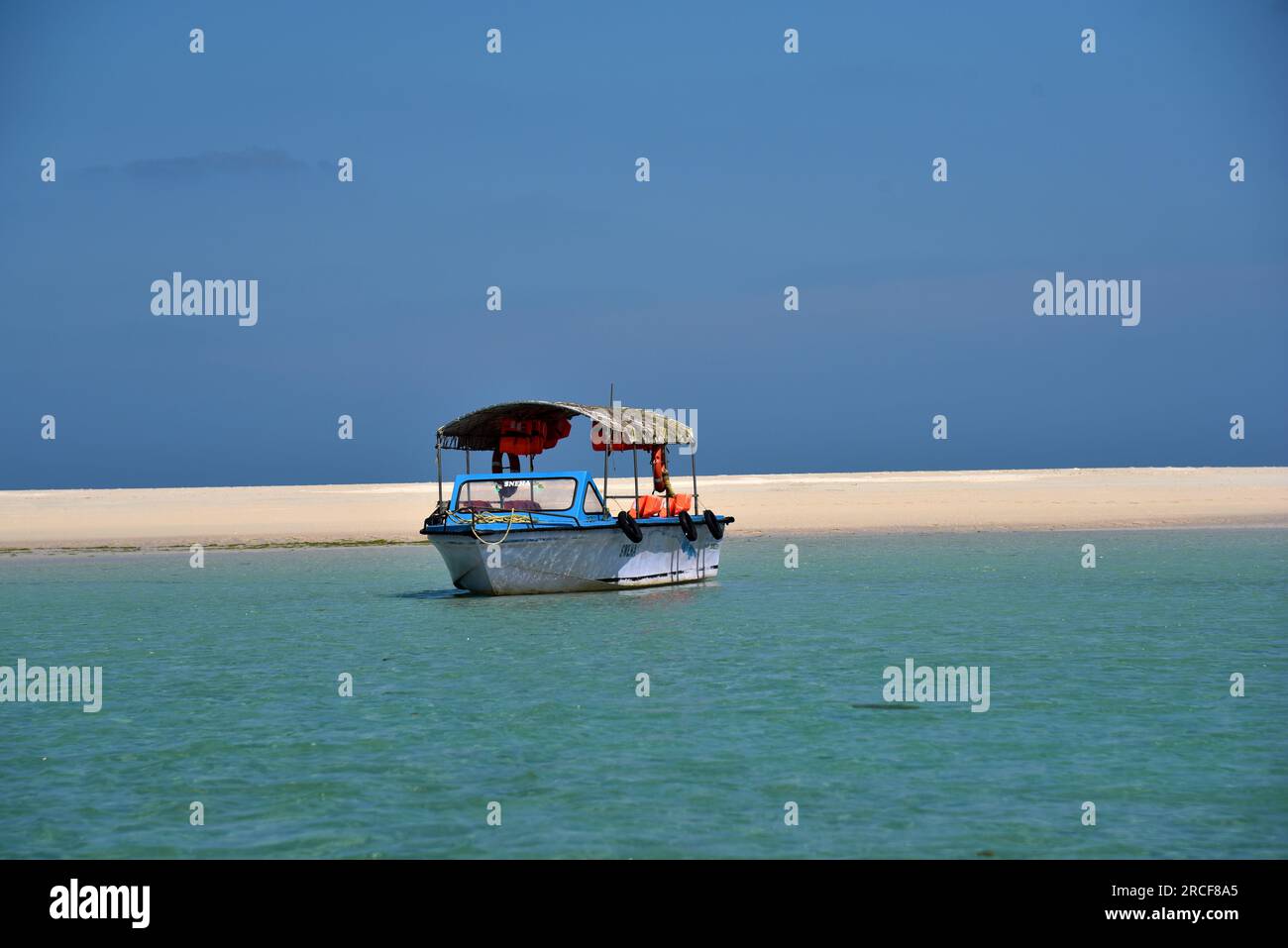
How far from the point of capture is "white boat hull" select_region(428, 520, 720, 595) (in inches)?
1049

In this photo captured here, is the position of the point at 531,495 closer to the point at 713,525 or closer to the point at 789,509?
the point at 713,525

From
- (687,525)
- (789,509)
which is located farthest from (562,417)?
(789,509)

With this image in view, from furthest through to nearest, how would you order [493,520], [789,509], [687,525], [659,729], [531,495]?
[789,509] < [687,525] < [531,495] < [493,520] < [659,729]

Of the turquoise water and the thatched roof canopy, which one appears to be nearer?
the turquoise water

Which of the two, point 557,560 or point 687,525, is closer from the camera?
point 557,560

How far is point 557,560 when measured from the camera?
27.2 m

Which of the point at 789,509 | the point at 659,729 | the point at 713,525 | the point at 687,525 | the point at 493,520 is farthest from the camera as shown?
the point at 789,509

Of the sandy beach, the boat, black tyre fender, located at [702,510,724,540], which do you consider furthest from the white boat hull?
the sandy beach

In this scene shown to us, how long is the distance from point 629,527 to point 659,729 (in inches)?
553

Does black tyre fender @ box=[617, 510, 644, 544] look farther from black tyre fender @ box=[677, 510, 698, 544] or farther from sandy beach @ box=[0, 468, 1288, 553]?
sandy beach @ box=[0, 468, 1288, 553]

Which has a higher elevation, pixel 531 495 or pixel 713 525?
pixel 531 495

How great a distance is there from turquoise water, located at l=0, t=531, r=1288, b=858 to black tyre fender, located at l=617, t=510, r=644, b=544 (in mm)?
1308

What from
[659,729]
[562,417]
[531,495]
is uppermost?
[562,417]
